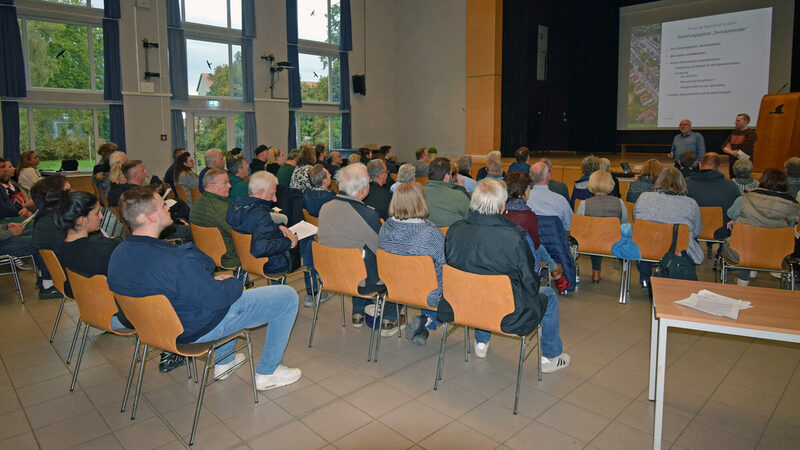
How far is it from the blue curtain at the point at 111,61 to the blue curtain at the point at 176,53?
102 centimetres

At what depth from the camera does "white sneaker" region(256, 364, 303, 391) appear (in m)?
3.03

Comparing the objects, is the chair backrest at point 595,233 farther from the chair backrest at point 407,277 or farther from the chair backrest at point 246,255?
the chair backrest at point 246,255

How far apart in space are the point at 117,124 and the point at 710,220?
10.3 meters

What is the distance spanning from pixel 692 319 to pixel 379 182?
3219mm

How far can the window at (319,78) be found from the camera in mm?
13539

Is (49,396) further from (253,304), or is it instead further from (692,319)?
(692,319)

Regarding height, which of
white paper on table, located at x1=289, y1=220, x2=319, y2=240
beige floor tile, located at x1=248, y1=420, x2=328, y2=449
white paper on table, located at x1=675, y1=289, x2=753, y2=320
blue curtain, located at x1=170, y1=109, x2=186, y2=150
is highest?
blue curtain, located at x1=170, y1=109, x2=186, y2=150

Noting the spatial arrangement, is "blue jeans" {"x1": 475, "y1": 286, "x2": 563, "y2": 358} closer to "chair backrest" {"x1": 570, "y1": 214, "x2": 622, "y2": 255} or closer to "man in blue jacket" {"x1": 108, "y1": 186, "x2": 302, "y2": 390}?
"chair backrest" {"x1": 570, "y1": 214, "x2": 622, "y2": 255}

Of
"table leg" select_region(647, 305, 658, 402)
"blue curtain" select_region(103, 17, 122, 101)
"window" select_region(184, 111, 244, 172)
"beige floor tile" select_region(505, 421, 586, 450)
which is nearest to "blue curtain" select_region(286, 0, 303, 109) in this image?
"window" select_region(184, 111, 244, 172)

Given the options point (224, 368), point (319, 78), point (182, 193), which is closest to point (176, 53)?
point (319, 78)

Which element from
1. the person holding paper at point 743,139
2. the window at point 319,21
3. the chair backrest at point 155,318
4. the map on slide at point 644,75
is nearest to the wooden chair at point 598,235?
the chair backrest at point 155,318

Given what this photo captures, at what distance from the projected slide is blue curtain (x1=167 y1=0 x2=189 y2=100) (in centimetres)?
1007

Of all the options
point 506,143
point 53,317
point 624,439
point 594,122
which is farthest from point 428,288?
point 594,122

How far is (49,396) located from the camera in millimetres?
3012
